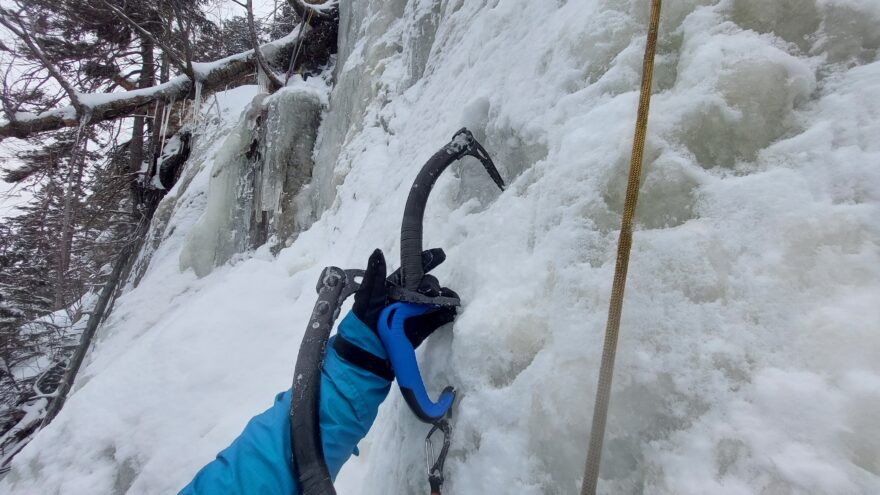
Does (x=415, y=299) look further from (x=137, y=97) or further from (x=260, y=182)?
(x=137, y=97)

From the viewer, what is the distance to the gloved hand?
5.00 ft

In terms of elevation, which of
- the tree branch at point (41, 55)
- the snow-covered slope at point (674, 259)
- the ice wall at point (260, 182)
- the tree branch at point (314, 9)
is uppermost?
the tree branch at point (41, 55)

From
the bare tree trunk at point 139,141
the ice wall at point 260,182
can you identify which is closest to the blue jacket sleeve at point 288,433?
the ice wall at point 260,182

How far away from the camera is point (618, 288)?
42.9 inches

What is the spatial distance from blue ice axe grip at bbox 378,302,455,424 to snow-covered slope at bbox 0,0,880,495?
0.30 ft

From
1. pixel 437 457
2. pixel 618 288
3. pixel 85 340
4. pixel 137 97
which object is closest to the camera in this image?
pixel 618 288

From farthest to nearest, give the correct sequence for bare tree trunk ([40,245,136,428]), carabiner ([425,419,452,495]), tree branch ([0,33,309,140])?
1. bare tree trunk ([40,245,136,428])
2. tree branch ([0,33,309,140])
3. carabiner ([425,419,452,495])

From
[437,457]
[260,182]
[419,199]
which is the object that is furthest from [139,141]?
[437,457]

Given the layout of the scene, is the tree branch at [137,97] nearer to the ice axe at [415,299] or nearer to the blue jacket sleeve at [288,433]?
the ice axe at [415,299]

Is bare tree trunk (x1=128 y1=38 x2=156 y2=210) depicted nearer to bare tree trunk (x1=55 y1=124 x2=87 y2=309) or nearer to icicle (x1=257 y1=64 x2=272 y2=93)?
bare tree trunk (x1=55 y1=124 x2=87 y2=309)

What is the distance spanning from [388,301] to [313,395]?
15.9 inches

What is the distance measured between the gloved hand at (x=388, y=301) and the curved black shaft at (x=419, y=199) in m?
0.04

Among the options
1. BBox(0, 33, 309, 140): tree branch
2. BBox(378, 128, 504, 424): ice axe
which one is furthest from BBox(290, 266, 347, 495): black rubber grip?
BBox(0, 33, 309, 140): tree branch

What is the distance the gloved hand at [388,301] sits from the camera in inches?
60.1
